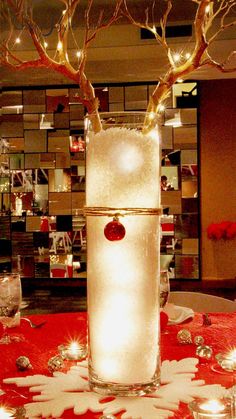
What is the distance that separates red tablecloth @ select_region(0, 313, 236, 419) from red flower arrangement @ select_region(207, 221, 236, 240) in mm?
5861

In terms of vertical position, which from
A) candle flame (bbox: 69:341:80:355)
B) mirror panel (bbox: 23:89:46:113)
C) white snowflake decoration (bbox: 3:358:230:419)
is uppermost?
mirror panel (bbox: 23:89:46:113)

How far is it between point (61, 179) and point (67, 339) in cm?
648

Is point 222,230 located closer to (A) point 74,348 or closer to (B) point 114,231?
(A) point 74,348

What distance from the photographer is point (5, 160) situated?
25.7ft

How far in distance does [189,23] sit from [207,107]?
1634 mm

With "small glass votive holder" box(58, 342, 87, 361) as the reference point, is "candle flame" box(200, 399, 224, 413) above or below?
above

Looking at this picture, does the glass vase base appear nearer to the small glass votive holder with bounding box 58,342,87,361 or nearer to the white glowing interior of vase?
the white glowing interior of vase

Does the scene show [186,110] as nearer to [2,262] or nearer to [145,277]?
[2,262]

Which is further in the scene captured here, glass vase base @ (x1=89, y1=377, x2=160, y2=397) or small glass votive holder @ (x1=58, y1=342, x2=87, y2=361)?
small glass votive holder @ (x1=58, y1=342, x2=87, y2=361)

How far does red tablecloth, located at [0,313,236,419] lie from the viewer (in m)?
1.01

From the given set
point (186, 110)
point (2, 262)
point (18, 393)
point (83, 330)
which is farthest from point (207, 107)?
point (18, 393)

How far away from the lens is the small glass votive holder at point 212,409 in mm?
775

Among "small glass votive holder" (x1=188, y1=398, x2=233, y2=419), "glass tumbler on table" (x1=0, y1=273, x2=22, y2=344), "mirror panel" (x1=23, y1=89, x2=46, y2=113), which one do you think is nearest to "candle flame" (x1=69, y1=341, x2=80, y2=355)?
"glass tumbler on table" (x1=0, y1=273, x2=22, y2=344)

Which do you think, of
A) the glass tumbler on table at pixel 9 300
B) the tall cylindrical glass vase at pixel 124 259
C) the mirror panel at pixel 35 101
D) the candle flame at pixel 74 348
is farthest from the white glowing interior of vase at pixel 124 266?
the mirror panel at pixel 35 101
